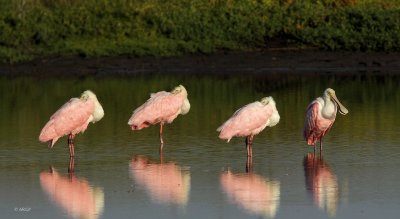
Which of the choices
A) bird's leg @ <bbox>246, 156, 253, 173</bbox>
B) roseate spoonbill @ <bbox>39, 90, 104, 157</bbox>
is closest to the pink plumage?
bird's leg @ <bbox>246, 156, 253, 173</bbox>

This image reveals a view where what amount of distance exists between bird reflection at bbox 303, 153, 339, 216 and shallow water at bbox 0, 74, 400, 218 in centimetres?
1

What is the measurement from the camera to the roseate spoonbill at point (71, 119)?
52.7ft

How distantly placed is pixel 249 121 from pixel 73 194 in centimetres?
322

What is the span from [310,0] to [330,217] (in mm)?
21702

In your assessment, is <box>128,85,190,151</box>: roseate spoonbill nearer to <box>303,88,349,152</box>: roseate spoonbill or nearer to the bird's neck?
<box>303,88,349,152</box>: roseate spoonbill

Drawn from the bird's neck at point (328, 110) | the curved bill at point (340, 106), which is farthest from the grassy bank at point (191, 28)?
the bird's neck at point (328, 110)

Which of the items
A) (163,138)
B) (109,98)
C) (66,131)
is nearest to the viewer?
(66,131)

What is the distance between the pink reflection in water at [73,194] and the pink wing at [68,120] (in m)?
0.93

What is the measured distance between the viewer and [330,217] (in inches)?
470

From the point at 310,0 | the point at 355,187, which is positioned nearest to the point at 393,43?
the point at 310,0

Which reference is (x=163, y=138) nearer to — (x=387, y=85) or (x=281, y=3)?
(x=387, y=85)

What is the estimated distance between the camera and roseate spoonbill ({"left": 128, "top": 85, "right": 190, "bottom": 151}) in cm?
1761

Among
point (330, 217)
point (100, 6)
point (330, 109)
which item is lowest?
point (330, 217)

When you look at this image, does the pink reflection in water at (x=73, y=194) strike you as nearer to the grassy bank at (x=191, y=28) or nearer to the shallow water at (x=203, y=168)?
the shallow water at (x=203, y=168)
